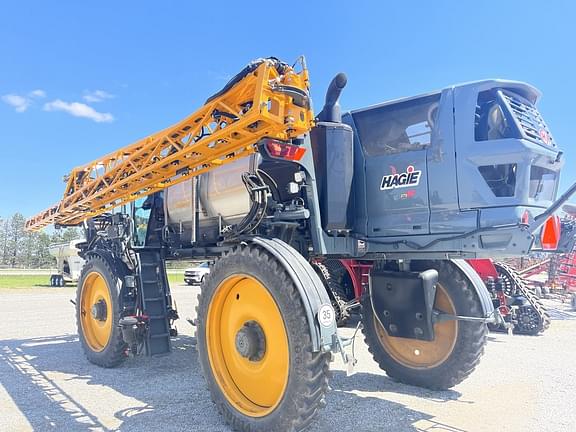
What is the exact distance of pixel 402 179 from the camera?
4.14m

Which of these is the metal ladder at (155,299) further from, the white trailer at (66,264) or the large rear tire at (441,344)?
the white trailer at (66,264)

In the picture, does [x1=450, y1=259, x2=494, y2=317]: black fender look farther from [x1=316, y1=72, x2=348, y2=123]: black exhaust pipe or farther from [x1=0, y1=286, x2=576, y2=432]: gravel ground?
[x1=316, y1=72, x2=348, y2=123]: black exhaust pipe

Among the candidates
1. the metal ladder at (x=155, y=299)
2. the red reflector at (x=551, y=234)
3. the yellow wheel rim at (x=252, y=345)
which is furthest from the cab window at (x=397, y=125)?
the metal ladder at (x=155, y=299)

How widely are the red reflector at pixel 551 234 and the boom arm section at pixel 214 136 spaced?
2.28m

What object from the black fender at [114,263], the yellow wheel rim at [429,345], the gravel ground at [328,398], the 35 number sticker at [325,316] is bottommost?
the gravel ground at [328,398]

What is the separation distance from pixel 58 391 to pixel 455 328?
464 cm

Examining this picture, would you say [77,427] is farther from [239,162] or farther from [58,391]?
[239,162]

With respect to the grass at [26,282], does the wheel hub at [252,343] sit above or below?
above

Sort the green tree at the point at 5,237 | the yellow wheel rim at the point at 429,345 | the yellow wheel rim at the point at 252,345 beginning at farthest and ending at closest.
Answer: the green tree at the point at 5,237 → the yellow wheel rim at the point at 429,345 → the yellow wheel rim at the point at 252,345

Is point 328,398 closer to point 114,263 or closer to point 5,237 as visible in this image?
point 114,263

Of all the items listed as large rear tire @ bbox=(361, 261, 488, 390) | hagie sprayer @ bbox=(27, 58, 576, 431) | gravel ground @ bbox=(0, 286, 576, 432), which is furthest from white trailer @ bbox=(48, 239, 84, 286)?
large rear tire @ bbox=(361, 261, 488, 390)

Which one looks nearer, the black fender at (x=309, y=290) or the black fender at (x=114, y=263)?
the black fender at (x=309, y=290)

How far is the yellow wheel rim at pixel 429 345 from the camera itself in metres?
4.84

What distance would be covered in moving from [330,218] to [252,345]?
1.41 metres
